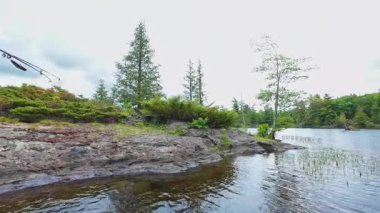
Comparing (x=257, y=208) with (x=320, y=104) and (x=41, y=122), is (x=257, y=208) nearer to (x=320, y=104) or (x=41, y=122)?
(x=41, y=122)

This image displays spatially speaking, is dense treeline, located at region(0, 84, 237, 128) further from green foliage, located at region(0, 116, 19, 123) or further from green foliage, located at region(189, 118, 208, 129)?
green foliage, located at region(0, 116, 19, 123)

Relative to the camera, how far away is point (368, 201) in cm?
680

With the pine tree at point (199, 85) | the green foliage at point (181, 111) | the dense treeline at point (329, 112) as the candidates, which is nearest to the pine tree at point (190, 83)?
the pine tree at point (199, 85)

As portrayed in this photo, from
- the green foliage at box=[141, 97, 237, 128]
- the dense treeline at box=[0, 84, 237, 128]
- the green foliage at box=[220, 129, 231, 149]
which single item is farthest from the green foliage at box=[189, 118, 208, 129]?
the green foliage at box=[220, 129, 231, 149]

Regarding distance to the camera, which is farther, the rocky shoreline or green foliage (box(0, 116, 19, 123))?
green foliage (box(0, 116, 19, 123))

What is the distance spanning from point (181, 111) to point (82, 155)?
736cm

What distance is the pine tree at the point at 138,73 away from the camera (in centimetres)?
2327

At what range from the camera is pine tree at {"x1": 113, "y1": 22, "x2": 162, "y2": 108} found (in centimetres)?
2327

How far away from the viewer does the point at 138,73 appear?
2330cm

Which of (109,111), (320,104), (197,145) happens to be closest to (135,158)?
(197,145)

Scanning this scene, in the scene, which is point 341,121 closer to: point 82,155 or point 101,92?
point 101,92

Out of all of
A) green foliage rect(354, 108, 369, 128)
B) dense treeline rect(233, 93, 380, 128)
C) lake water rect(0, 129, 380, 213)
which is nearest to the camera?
lake water rect(0, 129, 380, 213)

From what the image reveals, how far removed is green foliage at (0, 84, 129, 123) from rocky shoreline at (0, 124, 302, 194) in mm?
1702

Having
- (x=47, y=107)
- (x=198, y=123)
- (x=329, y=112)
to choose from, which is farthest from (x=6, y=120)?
(x=329, y=112)
